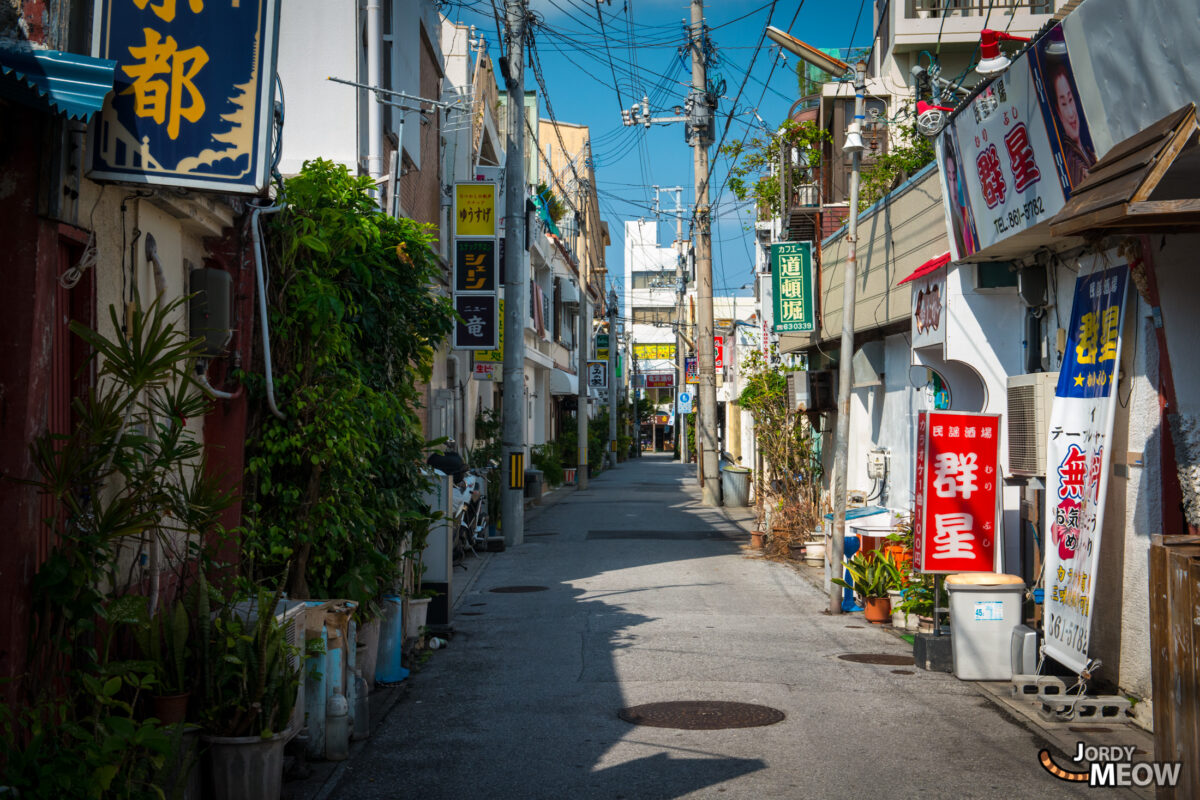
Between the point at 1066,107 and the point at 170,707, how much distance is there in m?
7.35

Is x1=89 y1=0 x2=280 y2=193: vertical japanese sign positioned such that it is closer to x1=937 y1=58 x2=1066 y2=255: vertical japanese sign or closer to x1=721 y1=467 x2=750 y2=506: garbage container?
x1=937 y1=58 x2=1066 y2=255: vertical japanese sign

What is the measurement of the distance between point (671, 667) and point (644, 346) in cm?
7661

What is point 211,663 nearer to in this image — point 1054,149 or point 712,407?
point 1054,149

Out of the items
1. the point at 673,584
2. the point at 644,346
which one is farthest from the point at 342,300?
the point at 644,346

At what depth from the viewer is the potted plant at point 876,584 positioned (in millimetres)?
12516

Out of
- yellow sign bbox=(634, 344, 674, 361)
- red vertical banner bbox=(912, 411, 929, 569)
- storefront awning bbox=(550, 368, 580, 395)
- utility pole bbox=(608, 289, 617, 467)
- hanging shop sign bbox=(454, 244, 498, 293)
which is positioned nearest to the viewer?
red vertical banner bbox=(912, 411, 929, 569)

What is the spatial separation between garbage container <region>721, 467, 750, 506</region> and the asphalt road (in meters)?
13.9

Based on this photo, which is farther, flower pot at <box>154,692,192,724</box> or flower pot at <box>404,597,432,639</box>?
flower pot at <box>404,597,432,639</box>

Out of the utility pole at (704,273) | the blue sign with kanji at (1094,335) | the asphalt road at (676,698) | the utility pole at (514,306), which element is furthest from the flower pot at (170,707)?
the utility pole at (704,273)

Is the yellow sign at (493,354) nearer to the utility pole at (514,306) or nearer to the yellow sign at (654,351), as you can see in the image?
the utility pole at (514,306)

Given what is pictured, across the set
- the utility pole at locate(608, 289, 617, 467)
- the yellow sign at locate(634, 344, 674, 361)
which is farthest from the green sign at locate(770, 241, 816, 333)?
the yellow sign at locate(634, 344, 674, 361)

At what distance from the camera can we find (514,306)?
20438 mm

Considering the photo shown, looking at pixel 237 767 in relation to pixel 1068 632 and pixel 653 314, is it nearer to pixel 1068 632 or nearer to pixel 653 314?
pixel 1068 632

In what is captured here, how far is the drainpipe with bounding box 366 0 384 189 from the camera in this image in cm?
1309
